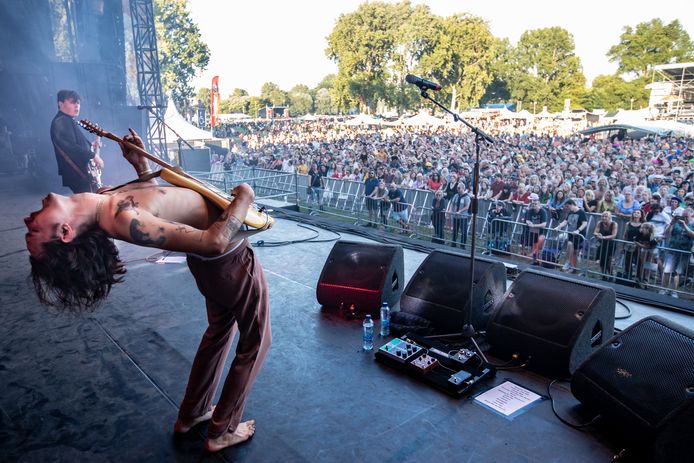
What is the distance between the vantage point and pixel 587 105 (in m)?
53.5

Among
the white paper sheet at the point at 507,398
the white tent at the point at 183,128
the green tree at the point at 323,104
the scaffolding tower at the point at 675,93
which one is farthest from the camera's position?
the green tree at the point at 323,104

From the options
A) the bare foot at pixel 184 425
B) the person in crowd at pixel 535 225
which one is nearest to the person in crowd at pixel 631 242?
the person in crowd at pixel 535 225

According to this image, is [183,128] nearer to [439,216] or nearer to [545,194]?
[439,216]

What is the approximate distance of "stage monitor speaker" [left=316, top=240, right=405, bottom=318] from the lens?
4.58m

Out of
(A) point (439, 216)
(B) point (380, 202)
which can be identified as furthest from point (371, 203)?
(A) point (439, 216)

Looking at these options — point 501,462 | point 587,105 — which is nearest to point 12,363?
point 501,462

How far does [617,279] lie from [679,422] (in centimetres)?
448

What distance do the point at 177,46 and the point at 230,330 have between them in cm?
3999

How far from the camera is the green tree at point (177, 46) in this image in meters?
35.6

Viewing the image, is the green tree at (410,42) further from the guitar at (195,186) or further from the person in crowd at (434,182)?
the guitar at (195,186)

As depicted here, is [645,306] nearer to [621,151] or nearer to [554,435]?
[554,435]

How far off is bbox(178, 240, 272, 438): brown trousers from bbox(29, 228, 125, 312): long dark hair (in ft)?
1.41

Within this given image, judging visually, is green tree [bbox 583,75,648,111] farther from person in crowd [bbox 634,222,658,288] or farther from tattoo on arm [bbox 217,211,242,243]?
tattoo on arm [bbox 217,211,242,243]

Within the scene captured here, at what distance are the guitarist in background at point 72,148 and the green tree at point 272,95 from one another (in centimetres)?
7191
